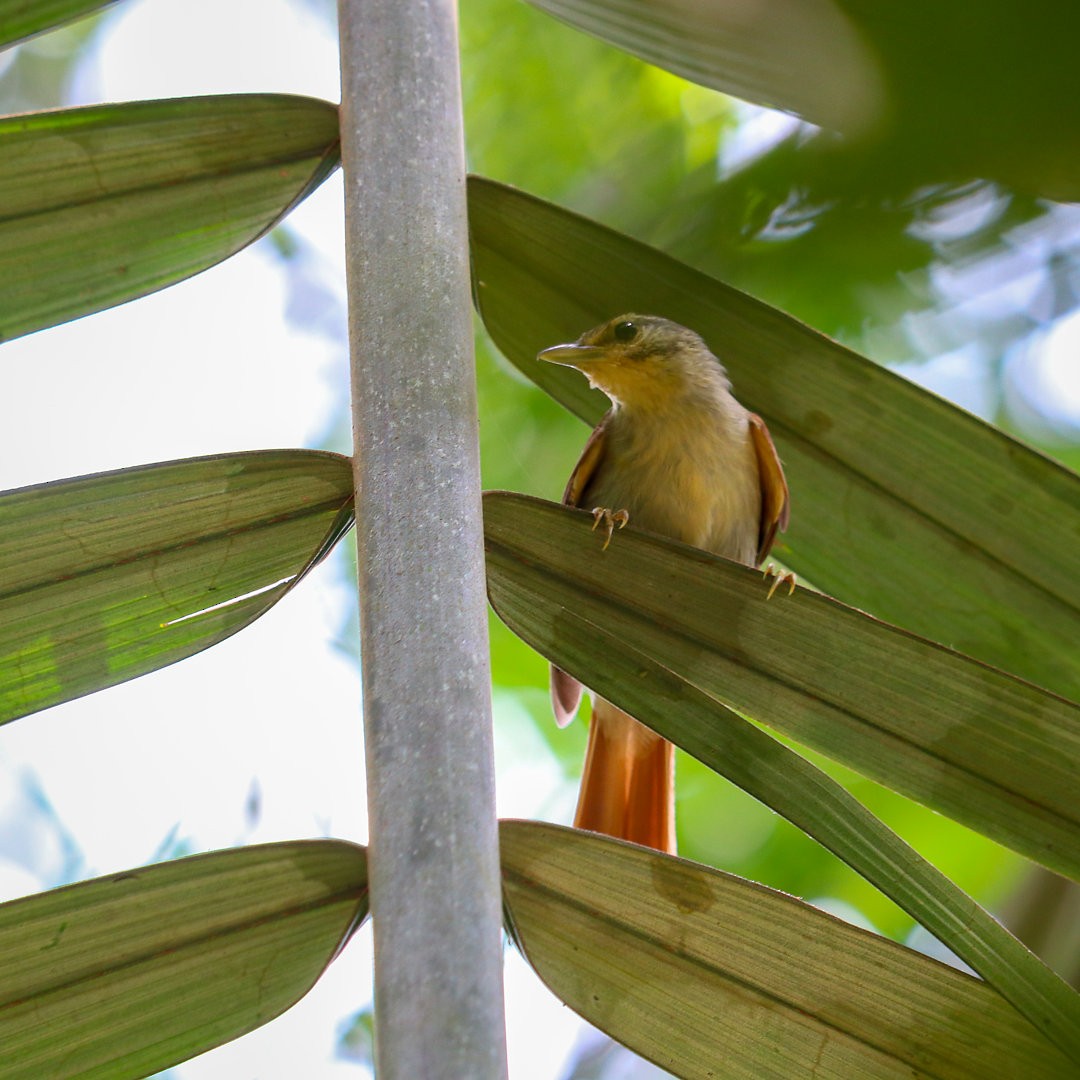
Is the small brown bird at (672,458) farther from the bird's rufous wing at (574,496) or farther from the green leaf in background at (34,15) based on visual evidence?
the green leaf in background at (34,15)

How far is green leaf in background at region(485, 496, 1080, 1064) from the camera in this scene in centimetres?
145

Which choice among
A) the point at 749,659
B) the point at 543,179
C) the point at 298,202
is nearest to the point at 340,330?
the point at 543,179

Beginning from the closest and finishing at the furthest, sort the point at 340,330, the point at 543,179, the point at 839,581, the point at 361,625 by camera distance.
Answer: the point at 361,625, the point at 839,581, the point at 543,179, the point at 340,330

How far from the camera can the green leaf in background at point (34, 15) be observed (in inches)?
68.1

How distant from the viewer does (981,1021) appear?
1515 mm

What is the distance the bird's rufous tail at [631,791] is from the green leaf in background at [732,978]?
43.3 inches

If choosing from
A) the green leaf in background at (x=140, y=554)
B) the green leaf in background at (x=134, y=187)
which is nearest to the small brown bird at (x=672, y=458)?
the green leaf in background at (x=134, y=187)

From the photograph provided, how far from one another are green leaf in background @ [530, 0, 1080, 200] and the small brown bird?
3.55 ft

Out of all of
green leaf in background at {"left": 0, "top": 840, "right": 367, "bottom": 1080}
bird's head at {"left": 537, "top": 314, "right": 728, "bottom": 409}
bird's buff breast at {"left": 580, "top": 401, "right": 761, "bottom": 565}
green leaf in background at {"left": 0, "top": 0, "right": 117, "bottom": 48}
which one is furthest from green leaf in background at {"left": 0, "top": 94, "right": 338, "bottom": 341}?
bird's buff breast at {"left": 580, "top": 401, "right": 761, "bottom": 565}

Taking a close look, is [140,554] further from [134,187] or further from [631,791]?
[631,791]

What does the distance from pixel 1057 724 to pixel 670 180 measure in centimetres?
212

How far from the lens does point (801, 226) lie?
7.47ft

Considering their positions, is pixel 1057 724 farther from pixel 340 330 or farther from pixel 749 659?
pixel 340 330

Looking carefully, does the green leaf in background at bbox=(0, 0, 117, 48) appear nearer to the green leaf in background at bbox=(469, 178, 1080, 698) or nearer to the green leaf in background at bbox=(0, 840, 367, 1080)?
the green leaf in background at bbox=(469, 178, 1080, 698)
